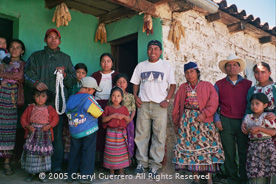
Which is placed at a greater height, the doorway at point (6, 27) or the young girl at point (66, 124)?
the doorway at point (6, 27)

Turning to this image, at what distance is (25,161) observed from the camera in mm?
3059

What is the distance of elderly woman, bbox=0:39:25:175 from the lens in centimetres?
320

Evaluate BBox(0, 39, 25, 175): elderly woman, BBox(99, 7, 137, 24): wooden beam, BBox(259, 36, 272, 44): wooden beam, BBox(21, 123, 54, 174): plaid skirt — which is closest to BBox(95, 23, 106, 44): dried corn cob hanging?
BBox(99, 7, 137, 24): wooden beam

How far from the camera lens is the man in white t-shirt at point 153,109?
355cm

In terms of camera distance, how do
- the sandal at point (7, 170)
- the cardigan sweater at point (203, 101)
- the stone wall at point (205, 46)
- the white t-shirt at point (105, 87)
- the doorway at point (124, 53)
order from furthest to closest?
the doorway at point (124, 53), the stone wall at point (205, 46), the white t-shirt at point (105, 87), the cardigan sweater at point (203, 101), the sandal at point (7, 170)

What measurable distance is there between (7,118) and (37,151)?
71 centimetres

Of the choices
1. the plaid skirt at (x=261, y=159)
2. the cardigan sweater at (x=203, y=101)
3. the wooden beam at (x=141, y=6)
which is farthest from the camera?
the wooden beam at (x=141, y=6)

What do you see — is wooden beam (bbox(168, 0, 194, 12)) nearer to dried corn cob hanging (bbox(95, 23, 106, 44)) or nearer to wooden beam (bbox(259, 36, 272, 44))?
dried corn cob hanging (bbox(95, 23, 106, 44))

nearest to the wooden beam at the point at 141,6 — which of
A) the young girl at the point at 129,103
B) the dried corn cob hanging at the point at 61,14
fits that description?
the dried corn cob hanging at the point at 61,14

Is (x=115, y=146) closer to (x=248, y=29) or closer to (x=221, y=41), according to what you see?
(x=221, y=41)

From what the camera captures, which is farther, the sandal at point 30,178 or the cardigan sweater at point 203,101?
the cardigan sweater at point 203,101

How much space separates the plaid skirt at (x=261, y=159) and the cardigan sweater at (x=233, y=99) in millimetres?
514

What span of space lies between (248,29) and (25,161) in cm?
573

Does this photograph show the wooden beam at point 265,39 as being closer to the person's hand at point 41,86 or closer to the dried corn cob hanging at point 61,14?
the dried corn cob hanging at point 61,14
